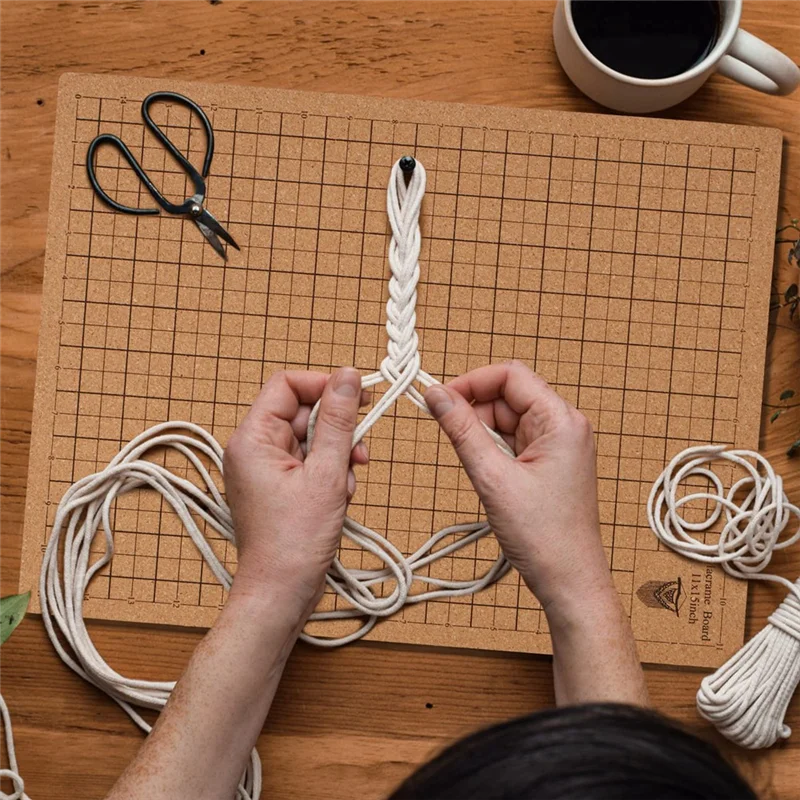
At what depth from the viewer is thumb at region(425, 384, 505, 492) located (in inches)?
24.9

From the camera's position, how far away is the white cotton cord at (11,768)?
0.74m

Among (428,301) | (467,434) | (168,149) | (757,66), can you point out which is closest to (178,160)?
(168,149)

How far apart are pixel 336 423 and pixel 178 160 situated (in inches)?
11.4

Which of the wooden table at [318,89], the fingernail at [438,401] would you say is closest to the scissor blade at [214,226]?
the wooden table at [318,89]

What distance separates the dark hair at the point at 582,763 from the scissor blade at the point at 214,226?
1.55 feet

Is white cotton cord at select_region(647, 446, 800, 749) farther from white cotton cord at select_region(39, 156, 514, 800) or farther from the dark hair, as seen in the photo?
the dark hair

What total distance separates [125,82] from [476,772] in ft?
2.05

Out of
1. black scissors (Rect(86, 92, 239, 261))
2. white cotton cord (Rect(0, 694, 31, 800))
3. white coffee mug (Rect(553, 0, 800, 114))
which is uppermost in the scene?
white coffee mug (Rect(553, 0, 800, 114))

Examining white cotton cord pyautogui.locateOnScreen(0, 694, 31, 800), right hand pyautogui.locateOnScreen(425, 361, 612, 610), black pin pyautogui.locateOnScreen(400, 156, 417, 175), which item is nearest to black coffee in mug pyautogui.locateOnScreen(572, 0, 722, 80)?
black pin pyautogui.locateOnScreen(400, 156, 417, 175)

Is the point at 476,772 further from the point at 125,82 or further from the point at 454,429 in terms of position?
the point at 125,82

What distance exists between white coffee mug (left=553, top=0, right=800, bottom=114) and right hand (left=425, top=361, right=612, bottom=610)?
26cm

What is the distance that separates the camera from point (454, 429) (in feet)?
2.11

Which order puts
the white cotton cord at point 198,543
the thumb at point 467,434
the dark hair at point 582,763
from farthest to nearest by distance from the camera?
the white cotton cord at point 198,543
the thumb at point 467,434
the dark hair at point 582,763

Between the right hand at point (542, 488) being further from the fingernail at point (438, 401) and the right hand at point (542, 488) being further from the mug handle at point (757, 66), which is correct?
the mug handle at point (757, 66)
